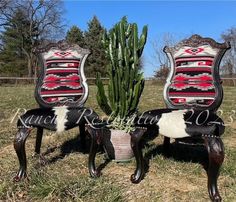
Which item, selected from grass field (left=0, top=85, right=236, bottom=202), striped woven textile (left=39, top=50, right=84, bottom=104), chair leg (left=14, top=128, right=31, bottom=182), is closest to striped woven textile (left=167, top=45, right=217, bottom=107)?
grass field (left=0, top=85, right=236, bottom=202)

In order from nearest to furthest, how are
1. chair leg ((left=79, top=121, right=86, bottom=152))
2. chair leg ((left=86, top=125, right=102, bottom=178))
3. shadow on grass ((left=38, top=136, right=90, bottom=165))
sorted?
chair leg ((left=86, top=125, right=102, bottom=178)) < shadow on grass ((left=38, top=136, right=90, bottom=165)) < chair leg ((left=79, top=121, right=86, bottom=152))

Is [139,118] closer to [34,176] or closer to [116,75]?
[116,75]

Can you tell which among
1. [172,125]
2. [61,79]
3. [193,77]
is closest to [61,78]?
[61,79]

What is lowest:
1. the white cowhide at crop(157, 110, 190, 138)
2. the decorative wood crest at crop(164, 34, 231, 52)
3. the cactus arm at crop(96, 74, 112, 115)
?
the white cowhide at crop(157, 110, 190, 138)

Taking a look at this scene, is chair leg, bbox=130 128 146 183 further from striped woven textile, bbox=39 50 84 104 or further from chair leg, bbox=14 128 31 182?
striped woven textile, bbox=39 50 84 104

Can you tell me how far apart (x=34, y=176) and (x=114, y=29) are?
5.78ft

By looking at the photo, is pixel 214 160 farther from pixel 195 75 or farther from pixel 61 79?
pixel 61 79

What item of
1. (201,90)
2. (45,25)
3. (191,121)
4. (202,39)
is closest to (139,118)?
(191,121)

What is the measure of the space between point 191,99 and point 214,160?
1213 millimetres

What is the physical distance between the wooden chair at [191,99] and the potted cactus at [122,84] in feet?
1.40

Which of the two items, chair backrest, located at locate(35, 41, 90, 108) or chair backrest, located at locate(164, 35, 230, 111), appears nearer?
chair backrest, located at locate(164, 35, 230, 111)

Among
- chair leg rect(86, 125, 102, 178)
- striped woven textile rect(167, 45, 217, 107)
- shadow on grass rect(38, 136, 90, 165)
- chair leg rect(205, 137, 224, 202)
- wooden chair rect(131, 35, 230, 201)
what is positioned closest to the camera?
chair leg rect(205, 137, 224, 202)

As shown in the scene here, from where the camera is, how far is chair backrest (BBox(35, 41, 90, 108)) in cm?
456

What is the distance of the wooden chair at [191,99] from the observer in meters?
3.27
